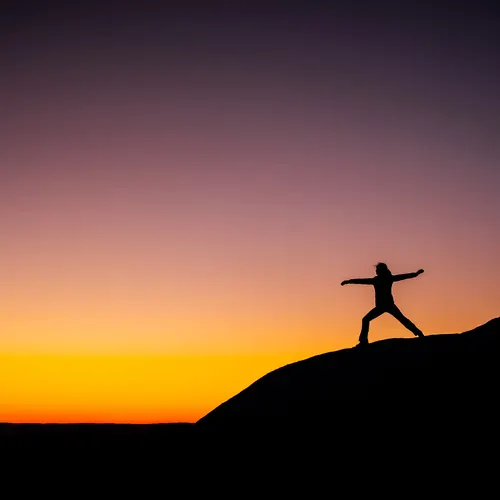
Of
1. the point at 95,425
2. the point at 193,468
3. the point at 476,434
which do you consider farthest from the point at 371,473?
the point at 95,425

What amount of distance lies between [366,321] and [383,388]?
2.49m

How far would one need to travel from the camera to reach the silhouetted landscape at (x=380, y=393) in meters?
13.4

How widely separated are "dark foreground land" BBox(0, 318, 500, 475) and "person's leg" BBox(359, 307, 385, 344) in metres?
0.29

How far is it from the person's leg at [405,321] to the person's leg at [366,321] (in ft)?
0.98

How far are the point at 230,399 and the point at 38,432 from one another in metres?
11.9

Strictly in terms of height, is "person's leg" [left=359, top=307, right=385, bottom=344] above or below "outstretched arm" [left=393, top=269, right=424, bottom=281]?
below

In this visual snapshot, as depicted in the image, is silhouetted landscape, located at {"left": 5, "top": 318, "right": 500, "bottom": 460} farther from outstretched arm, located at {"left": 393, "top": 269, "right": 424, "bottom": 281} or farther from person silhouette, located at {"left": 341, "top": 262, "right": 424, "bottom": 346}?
outstretched arm, located at {"left": 393, "top": 269, "right": 424, "bottom": 281}

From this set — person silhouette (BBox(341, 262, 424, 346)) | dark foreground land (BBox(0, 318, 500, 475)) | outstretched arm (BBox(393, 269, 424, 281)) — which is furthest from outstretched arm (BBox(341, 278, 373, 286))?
dark foreground land (BBox(0, 318, 500, 475))

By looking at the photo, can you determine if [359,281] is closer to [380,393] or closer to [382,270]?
[382,270]

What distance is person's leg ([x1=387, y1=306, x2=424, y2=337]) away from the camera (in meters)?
16.5

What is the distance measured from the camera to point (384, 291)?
1652cm

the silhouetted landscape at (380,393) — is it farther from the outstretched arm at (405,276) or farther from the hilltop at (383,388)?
the outstretched arm at (405,276)

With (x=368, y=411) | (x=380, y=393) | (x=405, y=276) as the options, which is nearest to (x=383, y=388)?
(x=380, y=393)

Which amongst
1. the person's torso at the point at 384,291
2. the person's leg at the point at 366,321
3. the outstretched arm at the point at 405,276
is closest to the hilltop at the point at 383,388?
the person's leg at the point at 366,321
